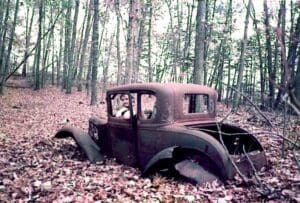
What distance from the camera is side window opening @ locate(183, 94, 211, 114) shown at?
6537mm

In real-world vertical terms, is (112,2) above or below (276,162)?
above

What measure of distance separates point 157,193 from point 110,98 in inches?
112

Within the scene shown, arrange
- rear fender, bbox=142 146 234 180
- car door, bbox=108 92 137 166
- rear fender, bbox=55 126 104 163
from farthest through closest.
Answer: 1. rear fender, bbox=55 126 104 163
2. car door, bbox=108 92 137 166
3. rear fender, bbox=142 146 234 180

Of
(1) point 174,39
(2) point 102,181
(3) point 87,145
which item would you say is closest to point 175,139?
(2) point 102,181

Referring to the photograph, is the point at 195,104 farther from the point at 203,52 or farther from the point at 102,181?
the point at 203,52

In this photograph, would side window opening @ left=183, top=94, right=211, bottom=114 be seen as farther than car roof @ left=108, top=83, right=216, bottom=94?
Yes

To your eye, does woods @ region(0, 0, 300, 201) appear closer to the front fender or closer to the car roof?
the car roof

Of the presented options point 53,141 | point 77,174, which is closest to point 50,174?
point 77,174

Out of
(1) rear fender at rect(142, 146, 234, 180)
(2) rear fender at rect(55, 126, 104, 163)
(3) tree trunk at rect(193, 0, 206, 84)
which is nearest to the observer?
(1) rear fender at rect(142, 146, 234, 180)

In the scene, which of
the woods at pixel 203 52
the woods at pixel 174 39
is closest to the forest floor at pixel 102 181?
the woods at pixel 203 52

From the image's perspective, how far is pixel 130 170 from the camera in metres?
6.35

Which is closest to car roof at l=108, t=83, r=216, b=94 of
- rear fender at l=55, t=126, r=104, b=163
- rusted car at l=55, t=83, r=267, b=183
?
rusted car at l=55, t=83, r=267, b=183

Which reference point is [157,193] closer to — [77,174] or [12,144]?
[77,174]

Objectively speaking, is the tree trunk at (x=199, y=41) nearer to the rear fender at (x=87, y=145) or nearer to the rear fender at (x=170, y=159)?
Result: the rear fender at (x=87, y=145)
